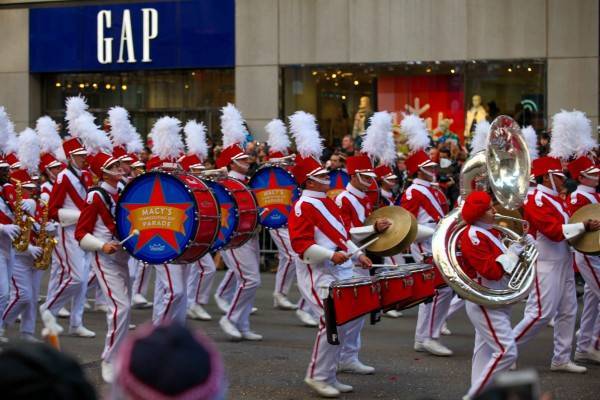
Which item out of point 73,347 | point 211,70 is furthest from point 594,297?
point 211,70

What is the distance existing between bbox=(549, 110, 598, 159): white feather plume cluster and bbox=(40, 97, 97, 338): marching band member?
4273mm

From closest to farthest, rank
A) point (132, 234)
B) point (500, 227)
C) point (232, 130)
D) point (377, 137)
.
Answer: point (500, 227)
point (132, 234)
point (377, 137)
point (232, 130)

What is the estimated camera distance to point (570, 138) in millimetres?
9914

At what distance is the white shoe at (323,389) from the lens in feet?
26.8

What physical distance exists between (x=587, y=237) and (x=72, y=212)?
16.2 ft

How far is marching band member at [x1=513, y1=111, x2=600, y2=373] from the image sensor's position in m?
8.87

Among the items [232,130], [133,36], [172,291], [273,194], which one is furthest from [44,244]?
[133,36]

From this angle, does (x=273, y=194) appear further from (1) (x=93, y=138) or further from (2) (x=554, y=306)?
(2) (x=554, y=306)

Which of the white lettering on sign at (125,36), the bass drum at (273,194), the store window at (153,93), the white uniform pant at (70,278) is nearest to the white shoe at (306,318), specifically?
the bass drum at (273,194)

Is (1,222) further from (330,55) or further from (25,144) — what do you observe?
(330,55)

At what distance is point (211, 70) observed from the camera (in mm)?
22203

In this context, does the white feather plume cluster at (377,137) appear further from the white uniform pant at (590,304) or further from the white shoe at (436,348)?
the white uniform pant at (590,304)

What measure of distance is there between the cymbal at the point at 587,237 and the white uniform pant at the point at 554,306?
163 mm

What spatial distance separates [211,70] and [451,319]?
36.1ft
